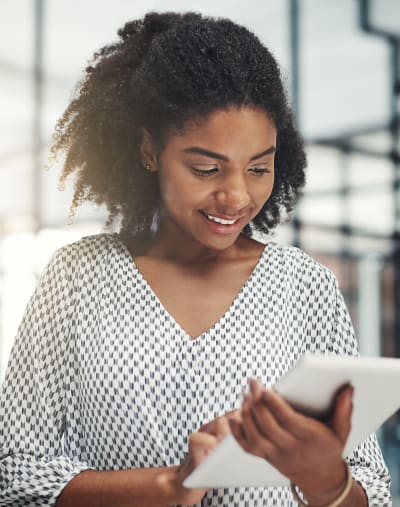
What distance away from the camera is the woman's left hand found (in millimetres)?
868

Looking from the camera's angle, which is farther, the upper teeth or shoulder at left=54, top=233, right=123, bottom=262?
shoulder at left=54, top=233, right=123, bottom=262

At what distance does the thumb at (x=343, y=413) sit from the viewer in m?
0.88

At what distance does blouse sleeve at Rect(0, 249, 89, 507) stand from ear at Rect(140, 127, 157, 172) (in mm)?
217

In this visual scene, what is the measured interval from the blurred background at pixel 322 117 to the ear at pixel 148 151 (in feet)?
10.5

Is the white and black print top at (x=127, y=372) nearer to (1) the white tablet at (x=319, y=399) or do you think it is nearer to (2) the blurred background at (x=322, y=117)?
(1) the white tablet at (x=319, y=399)

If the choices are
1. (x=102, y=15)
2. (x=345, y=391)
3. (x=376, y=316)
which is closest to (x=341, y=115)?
(x=376, y=316)

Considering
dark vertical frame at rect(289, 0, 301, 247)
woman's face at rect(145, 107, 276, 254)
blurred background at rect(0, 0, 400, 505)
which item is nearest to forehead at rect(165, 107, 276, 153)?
woman's face at rect(145, 107, 276, 254)

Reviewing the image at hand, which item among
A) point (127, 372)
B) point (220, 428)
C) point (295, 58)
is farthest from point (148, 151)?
point (295, 58)

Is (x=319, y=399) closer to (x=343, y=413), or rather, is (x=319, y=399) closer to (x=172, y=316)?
(x=343, y=413)

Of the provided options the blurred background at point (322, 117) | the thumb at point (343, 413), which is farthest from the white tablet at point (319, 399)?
the blurred background at point (322, 117)

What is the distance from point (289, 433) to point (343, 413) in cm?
6

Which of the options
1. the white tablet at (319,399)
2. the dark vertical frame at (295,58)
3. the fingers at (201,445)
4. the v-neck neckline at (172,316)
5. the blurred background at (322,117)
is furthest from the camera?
the dark vertical frame at (295,58)

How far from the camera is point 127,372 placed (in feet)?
3.86

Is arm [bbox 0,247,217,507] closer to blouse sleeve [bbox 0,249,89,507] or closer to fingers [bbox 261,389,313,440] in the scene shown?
blouse sleeve [bbox 0,249,89,507]
